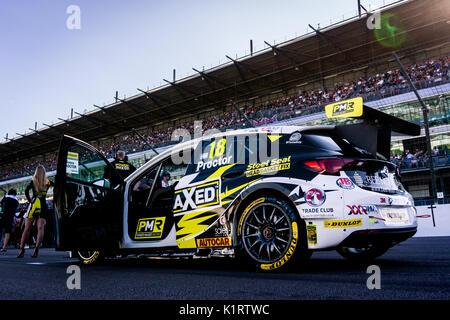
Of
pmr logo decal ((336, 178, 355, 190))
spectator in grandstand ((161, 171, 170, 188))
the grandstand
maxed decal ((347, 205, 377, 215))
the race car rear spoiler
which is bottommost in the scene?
maxed decal ((347, 205, 377, 215))

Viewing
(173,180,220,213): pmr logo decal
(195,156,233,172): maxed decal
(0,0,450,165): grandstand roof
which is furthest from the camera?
(0,0,450,165): grandstand roof

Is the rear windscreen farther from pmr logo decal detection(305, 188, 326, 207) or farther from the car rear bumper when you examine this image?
the car rear bumper

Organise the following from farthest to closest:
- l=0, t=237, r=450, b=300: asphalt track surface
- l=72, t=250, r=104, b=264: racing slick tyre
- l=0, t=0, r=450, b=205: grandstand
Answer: l=0, t=0, r=450, b=205: grandstand, l=72, t=250, r=104, b=264: racing slick tyre, l=0, t=237, r=450, b=300: asphalt track surface

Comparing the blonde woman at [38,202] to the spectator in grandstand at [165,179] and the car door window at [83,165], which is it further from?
the spectator in grandstand at [165,179]

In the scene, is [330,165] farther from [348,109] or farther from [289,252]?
[289,252]

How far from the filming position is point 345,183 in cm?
315

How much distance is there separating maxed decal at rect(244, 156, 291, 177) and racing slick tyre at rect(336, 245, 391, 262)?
129 cm

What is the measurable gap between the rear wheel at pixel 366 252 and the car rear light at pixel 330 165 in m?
1.26

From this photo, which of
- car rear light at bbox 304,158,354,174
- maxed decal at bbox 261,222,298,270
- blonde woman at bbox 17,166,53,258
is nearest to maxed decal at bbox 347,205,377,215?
car rear light at bbox 304,158,354,174

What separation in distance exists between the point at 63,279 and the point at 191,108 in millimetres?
38977

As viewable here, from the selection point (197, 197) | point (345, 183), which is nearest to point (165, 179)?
point (197, 197)

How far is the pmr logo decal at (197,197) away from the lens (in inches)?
151

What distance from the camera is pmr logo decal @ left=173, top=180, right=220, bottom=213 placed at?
3836mm

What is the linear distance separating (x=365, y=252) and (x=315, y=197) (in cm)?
148
